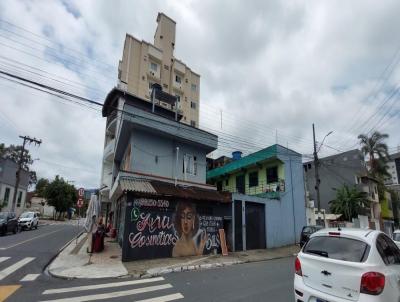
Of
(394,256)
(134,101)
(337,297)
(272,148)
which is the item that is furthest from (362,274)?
(134,101)

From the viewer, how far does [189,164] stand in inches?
741

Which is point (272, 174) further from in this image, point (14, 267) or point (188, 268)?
point (14, 267)

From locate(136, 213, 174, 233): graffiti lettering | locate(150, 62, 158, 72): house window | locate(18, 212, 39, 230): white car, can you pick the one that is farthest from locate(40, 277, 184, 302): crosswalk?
locate(150, 62, 158, 72): house window

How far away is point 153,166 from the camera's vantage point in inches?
668

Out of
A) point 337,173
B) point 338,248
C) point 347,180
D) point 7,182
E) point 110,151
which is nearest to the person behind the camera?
point 338,248

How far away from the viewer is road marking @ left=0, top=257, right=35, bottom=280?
8.59m

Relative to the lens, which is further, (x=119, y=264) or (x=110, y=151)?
(x=110, y=151)

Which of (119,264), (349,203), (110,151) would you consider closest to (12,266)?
(119,264)

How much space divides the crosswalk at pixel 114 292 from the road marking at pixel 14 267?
8.76 feet

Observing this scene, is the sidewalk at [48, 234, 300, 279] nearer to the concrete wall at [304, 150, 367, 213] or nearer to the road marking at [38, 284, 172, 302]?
the road marking at [38, 284, 172, 302]

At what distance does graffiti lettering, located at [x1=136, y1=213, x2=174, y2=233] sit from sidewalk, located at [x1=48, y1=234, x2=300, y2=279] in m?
1.50

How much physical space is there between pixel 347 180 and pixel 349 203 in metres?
5.62

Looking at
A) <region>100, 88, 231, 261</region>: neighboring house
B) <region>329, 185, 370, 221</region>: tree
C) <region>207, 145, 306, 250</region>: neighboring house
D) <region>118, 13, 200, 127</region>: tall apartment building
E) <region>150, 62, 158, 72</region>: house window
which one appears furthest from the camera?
<region>150, 62, 158, 72</region>: house window

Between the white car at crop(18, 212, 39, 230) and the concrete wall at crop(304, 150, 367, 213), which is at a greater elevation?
the concrete wall at crop(304, 150, 367, 213)
